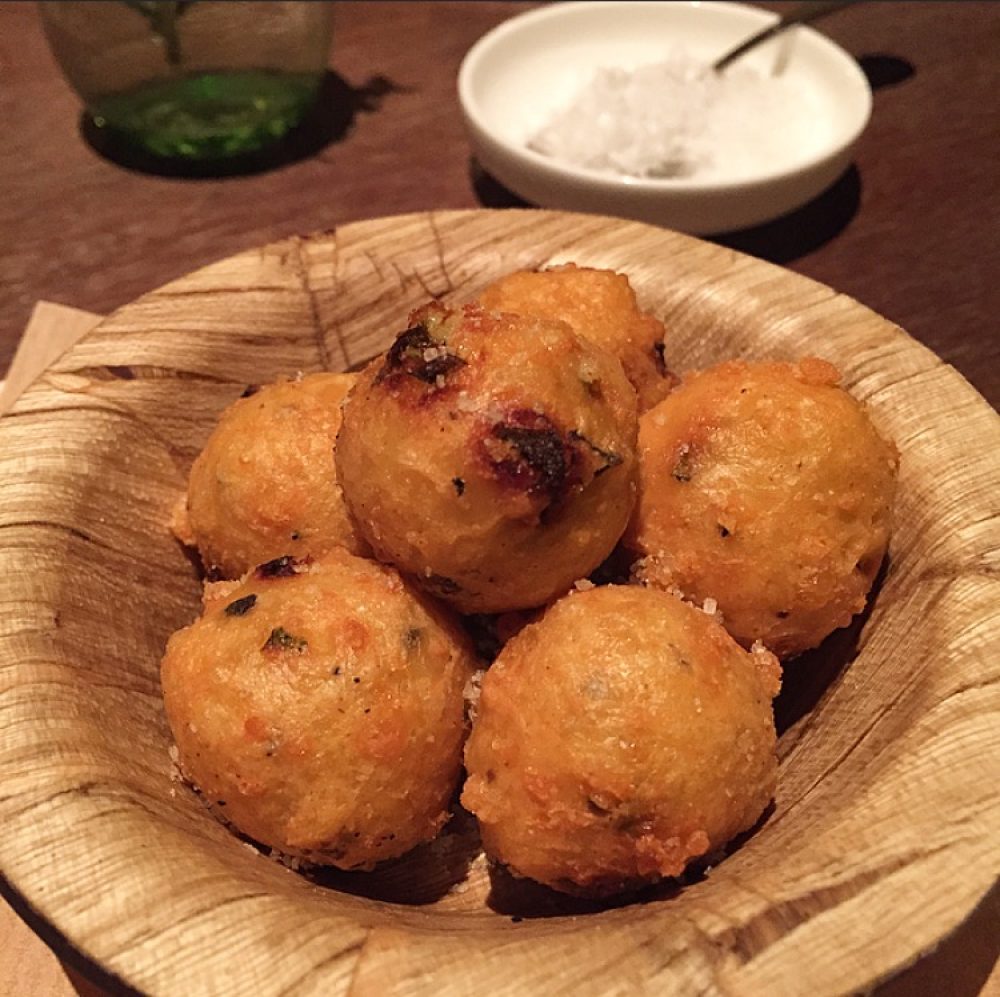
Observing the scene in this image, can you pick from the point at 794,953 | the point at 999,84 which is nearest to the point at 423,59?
the point at 999,84

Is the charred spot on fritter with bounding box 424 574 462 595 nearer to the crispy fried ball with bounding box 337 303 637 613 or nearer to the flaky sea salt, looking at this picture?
the crispy fried ball with bounding box 337 303 637 613

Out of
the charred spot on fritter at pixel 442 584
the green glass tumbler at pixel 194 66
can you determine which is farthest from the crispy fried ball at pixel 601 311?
the green glass tumbler at pixel 194 66

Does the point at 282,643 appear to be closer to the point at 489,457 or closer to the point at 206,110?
the point at 489,457

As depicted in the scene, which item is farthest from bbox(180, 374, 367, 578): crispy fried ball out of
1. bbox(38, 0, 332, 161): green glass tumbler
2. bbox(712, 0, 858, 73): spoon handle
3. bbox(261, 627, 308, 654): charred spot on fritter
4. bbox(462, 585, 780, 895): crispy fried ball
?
bbox(712, 0, 858, 73): spoon handle

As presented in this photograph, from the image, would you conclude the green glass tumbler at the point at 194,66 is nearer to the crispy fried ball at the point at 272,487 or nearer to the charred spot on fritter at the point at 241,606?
the crispy fried ball at the point at 272,487

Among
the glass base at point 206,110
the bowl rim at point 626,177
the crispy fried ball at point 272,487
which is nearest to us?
the crispy fried ball at point 272,487

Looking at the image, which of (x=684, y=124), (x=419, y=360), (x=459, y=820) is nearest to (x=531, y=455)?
(x=419, y=360)

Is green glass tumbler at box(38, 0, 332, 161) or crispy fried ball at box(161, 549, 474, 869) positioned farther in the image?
green glass tumbler at box(38, 0, 332, 161)
